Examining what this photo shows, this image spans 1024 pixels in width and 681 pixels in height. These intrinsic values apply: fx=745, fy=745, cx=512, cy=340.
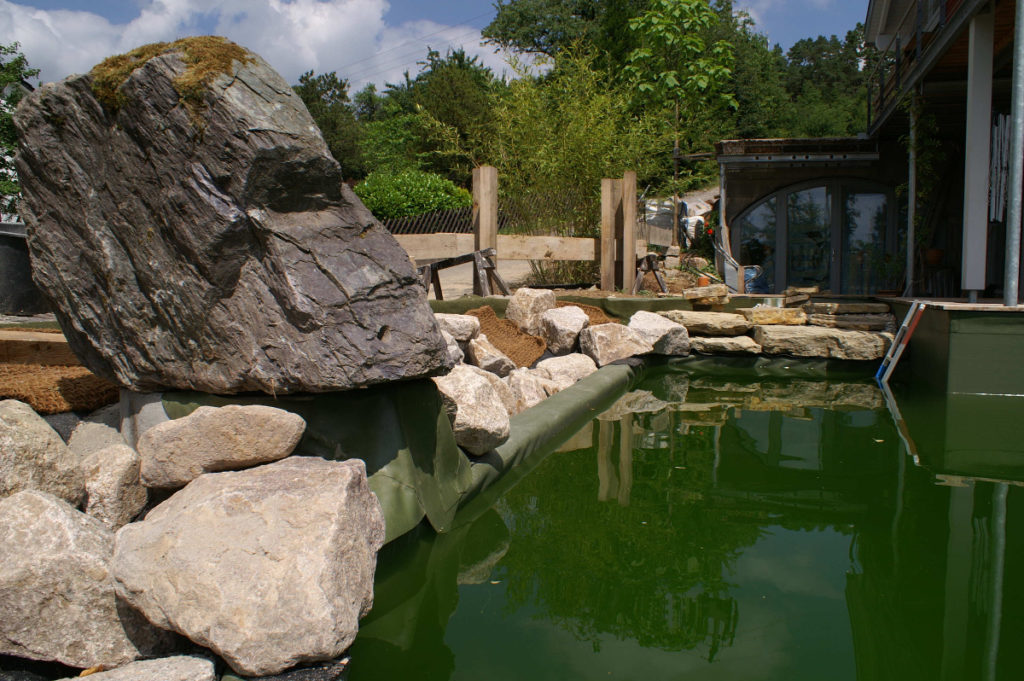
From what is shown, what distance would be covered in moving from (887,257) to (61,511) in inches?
501

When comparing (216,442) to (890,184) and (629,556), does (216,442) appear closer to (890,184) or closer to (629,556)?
(629,556)

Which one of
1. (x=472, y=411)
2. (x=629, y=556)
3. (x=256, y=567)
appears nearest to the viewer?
(x=256, y=567)

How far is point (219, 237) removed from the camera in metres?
2.43

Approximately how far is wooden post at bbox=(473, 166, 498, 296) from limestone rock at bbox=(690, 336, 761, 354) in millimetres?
2365

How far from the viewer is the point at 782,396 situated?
6242 mm

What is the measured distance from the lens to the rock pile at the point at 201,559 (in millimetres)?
1819

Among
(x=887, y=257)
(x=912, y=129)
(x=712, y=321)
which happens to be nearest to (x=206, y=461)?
(x=712, y=321)

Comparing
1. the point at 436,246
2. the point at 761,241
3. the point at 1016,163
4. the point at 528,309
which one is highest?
the point at 1016,163

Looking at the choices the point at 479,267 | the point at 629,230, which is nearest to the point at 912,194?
the point at 629,230

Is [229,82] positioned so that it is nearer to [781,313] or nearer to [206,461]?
[206,461]

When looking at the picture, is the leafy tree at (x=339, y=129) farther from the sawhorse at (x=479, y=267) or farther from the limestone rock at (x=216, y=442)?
the limestone rock at (x=216, y=442)

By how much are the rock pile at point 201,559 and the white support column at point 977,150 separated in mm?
6562

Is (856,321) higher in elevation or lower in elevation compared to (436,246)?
lower

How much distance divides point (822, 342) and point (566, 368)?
2.94m
